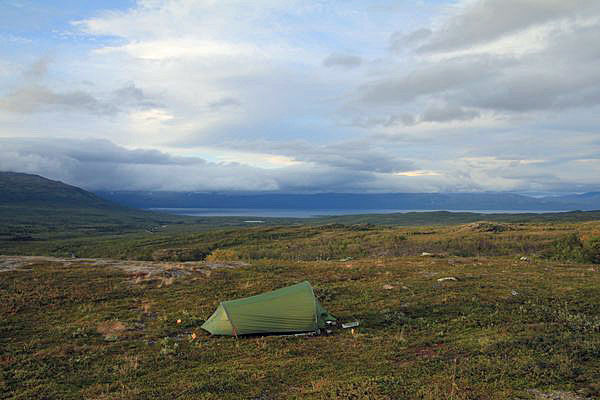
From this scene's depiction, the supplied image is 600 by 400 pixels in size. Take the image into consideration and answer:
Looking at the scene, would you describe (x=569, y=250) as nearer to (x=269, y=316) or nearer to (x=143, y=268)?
(x=269, y=316)

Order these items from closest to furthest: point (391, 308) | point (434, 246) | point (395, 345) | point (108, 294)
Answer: point (395, 345) < point (391, 308) < point (108, 294) < point (434, 246)

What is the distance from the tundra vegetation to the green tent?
2.01ft

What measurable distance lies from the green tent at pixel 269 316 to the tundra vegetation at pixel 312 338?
612 mm

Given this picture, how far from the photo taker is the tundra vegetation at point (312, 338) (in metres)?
12.9

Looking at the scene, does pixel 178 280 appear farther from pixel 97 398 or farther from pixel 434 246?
pixel 434 246

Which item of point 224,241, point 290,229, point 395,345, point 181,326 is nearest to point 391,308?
point 395,345

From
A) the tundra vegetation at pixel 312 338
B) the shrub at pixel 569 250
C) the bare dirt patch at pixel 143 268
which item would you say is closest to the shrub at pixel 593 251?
the shrub at pixel 569 250

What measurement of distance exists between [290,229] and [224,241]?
32.3 metres

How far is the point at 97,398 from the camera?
1251 cm

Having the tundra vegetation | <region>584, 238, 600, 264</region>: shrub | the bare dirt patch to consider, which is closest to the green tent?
the tundra vegetation

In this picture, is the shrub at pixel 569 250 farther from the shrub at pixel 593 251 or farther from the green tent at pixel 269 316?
the green tent at pixel 269 316

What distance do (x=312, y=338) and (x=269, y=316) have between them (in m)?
2.60

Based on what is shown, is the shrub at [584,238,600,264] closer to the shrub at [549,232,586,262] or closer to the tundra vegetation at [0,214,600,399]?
the shrub at [549,232,586,262]

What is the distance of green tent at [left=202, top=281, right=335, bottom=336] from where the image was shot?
19.2 meters
